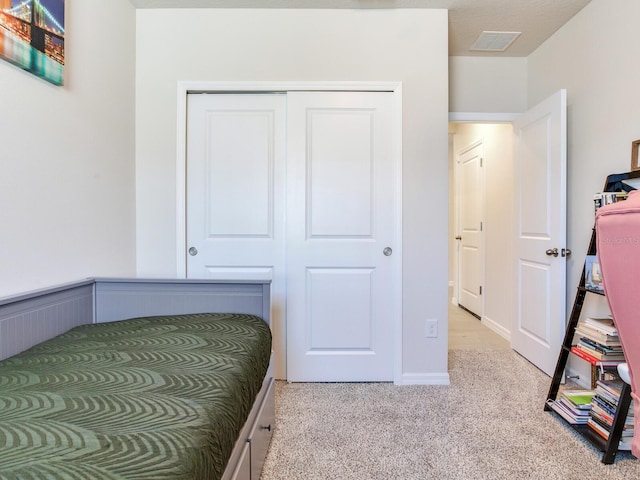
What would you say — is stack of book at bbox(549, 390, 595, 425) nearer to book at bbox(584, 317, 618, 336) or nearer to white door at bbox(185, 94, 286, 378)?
book at bbox(584, 317, 618, 336)

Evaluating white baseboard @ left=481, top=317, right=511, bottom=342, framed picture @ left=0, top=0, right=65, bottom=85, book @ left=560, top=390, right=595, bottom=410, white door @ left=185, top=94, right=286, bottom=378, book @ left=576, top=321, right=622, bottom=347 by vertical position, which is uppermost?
framed picture @ left=0, top=0, right=65, bottom=85

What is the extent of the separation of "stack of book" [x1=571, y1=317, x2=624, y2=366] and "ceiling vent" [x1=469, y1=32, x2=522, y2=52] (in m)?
2.03

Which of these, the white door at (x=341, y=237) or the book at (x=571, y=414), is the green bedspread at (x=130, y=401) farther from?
the book at (x=571, y=414)

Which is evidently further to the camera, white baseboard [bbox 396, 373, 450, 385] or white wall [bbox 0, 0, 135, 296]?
white baseboard [bbox 396, 373, 450, 385]

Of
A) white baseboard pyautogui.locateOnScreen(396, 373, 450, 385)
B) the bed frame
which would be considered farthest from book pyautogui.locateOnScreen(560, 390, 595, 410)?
the bed frame

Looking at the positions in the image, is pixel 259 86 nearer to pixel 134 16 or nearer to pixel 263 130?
pixel 263 130

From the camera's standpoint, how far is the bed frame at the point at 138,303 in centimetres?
140

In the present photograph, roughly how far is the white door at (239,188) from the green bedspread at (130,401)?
859 millimetres

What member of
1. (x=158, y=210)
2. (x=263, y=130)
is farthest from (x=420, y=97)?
(x=158, y=210)

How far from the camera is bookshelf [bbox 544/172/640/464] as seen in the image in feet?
4.96

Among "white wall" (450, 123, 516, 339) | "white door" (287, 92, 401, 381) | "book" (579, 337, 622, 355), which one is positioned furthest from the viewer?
"white wall" (450, 123, 516, 339)

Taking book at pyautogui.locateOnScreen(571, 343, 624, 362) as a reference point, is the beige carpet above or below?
below

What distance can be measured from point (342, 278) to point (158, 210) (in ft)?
4.31

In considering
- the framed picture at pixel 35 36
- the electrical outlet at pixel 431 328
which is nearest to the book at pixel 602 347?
the electrical outlet at pixel 431 328
